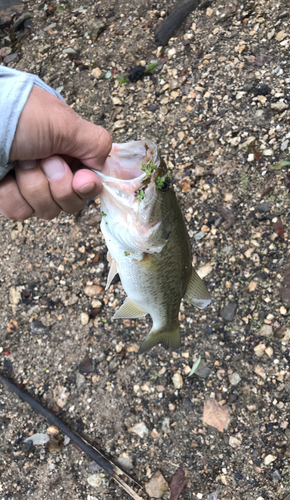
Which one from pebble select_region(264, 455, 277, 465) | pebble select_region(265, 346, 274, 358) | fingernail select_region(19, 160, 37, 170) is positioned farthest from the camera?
pebble select_region(265, 346, 274, 358)

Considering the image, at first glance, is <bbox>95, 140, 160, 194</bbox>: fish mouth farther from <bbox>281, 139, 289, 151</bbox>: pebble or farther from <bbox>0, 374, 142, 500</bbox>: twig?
<bbox>0, 374, 142, 500</bbox>: twig

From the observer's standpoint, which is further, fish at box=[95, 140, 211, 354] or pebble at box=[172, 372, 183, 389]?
pebble at box=[172, 372, 183, 389]

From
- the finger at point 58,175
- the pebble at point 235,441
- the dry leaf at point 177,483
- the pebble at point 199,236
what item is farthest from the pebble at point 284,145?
the dry leaf at point 177,483

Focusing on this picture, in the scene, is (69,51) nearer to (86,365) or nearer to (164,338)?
(86,365)

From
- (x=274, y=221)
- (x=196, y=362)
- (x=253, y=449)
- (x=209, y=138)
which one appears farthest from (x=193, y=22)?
(x=253, y=449)

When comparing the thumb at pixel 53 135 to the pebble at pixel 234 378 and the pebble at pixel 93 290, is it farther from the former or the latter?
the pebble at pixel 234 378

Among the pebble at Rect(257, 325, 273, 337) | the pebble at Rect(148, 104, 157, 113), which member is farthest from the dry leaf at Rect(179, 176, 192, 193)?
the pebble at Rect(257, 325, 273, 337)

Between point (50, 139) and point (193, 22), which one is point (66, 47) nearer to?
point (193, 22)
